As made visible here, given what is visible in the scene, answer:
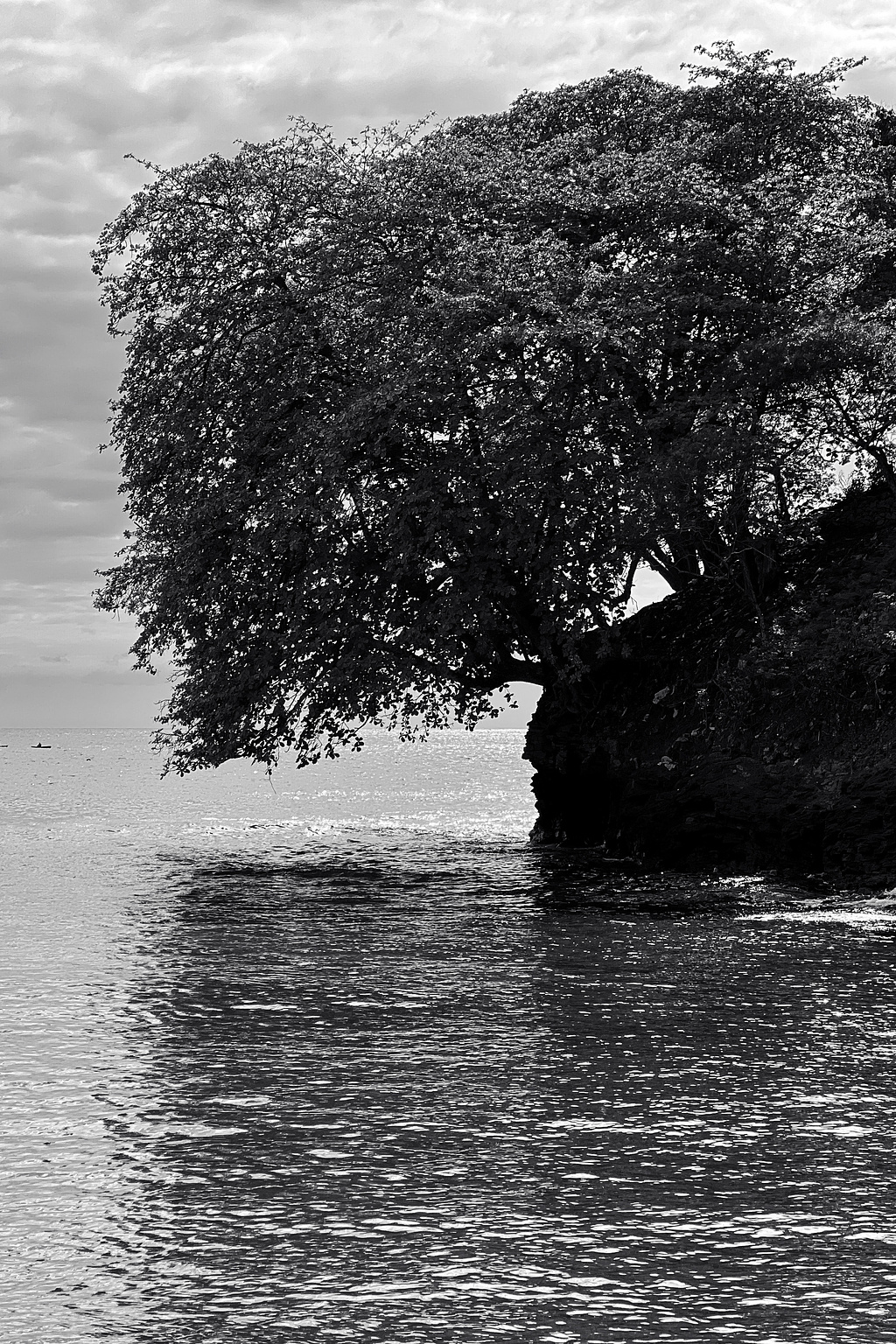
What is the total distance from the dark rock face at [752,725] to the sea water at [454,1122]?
1.90 m

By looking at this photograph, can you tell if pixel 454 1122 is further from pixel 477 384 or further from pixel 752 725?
pixel 477 384

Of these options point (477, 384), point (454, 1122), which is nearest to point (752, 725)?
point (477, 384)

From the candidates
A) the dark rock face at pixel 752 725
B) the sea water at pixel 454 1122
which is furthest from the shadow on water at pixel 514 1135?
the dark rock face at pixel 752 725

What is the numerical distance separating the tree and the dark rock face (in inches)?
44.1

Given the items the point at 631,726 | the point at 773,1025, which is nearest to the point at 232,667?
the point at 631,726

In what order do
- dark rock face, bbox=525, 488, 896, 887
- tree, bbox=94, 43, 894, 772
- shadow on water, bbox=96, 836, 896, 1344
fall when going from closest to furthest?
shadow on water, bbox=96, 836, 896, 1344 < dark rock face, bbox=525, 488, 896, 887 < tree, bbox=94, 43, 894, 772

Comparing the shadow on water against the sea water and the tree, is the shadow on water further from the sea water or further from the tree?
the tree

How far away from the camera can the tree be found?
2708 centimetres

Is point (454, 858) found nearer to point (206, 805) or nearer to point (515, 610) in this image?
point (515, 610)

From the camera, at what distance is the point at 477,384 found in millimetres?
28078

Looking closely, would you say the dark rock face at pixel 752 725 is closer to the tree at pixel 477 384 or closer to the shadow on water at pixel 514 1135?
the tree at pixel 477 384

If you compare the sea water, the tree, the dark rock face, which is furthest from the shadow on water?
the tree

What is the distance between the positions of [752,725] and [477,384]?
355 inches

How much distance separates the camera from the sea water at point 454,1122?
733 centimetres
